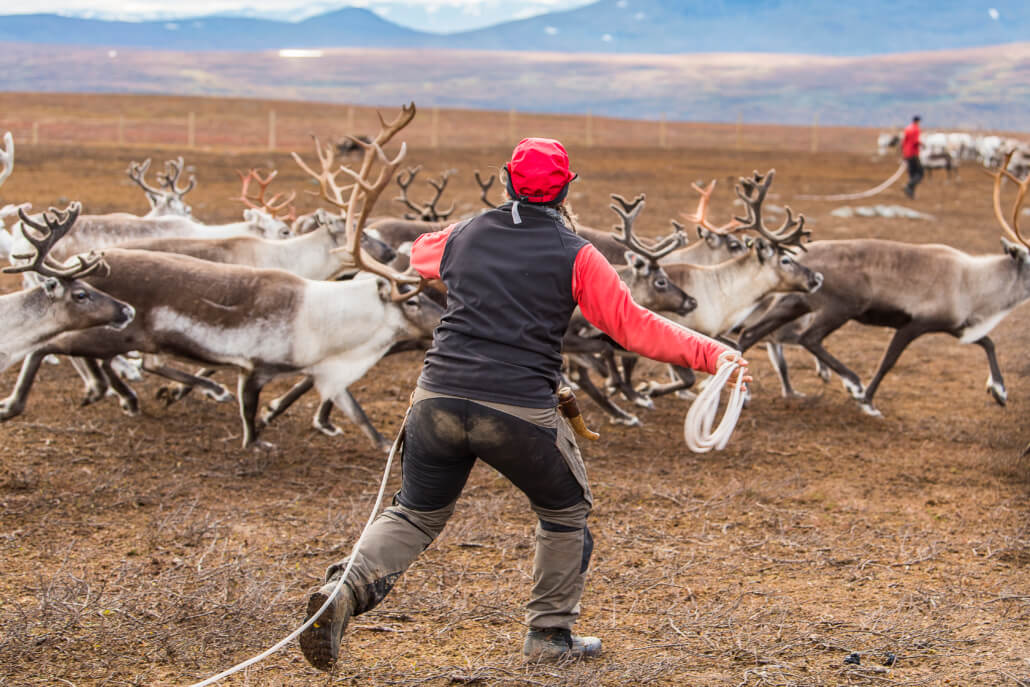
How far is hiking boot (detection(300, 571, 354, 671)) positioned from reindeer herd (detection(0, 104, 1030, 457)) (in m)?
3.45

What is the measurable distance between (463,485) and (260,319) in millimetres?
3609

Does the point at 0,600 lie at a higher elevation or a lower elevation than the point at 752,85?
lower

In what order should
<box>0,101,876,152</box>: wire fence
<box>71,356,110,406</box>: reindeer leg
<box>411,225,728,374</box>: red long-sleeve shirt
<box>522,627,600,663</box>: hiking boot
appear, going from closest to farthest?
<box>411,225,728,374</box>: red long-sleeve shirt, <box>522,627,600,663</box>: hiking boot, <box>71,356,110,406</box>: reindeer leg, <box>0,101,876,152</box>: wire fence

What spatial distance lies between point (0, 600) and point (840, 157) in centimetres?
4151

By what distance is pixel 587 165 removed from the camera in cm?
3353

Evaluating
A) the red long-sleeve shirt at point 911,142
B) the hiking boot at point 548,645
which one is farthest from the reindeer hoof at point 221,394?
the red long-sleeve shirt at point 911,142

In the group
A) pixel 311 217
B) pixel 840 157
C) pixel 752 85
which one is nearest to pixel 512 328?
pixel 311 217

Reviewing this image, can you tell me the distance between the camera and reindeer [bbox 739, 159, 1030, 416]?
9039 millimetres

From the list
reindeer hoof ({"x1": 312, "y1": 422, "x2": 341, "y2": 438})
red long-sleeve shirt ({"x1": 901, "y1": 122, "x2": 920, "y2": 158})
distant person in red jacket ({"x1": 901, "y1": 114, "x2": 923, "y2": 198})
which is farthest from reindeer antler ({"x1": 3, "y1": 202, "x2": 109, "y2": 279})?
red long-sleeve shirt ({"x1": 901, "y1": 122, "x2": 920, "y2": 158})

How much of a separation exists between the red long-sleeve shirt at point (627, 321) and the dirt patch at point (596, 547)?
124 centimetres

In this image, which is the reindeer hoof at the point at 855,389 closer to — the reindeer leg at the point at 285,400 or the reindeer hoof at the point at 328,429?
the reindeer hoof at the point at 328,429

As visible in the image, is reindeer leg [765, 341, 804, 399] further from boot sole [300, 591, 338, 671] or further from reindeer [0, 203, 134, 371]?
boot sole [300, 591, 338, 671]

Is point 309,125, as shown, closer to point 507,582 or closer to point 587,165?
point 587,165

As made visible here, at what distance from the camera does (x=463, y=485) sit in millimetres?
4008
